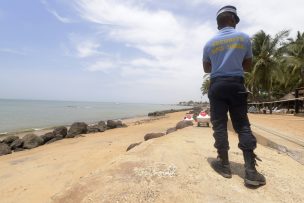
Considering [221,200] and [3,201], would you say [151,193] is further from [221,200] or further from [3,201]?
[3,201]

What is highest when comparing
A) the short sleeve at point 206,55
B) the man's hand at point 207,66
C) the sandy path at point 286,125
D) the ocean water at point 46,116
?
the short sleeve at point 206,55

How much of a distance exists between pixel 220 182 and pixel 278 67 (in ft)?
107

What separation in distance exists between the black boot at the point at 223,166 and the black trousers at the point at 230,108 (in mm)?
79

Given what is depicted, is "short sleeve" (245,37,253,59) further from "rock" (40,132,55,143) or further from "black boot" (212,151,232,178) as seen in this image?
"rock" (40,132,55,143)

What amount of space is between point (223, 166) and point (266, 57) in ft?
108

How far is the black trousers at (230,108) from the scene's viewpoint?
3.38 metres

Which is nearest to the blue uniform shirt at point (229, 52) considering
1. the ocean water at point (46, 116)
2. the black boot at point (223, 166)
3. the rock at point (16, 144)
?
the black boot at point (223, 166)

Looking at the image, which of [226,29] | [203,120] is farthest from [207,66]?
[203,120]

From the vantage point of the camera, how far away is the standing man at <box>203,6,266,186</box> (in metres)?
3.39

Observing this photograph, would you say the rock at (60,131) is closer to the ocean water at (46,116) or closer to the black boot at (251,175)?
the ocean water at (46,116)

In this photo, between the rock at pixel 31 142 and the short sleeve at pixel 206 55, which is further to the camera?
the rock at pixel 31 142

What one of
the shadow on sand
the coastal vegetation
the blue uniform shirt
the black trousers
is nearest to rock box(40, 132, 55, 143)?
the shadow on sand

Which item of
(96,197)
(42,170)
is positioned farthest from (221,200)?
(42,170)

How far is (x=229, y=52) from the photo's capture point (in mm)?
3414
